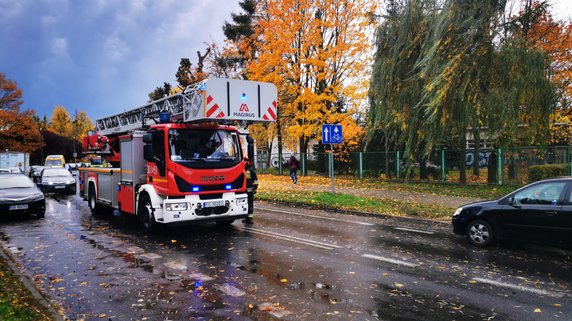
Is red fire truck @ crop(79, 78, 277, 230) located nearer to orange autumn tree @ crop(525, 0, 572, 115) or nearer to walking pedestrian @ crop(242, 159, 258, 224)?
walking pedestrian @ crop(242, 159, 258, 224)

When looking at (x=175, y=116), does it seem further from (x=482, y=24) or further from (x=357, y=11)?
(x=357, y=11)

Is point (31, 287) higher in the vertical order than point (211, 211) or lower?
lower

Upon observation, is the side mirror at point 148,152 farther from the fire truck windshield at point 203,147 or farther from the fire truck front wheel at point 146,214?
the fire truck front wheel at point 146,214

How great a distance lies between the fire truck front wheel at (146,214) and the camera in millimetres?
9680

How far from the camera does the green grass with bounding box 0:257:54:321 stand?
4566 mm

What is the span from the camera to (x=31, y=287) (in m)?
5.75

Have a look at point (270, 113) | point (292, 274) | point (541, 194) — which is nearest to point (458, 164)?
point (270, 113)

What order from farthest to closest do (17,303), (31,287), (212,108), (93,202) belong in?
(93,202)
(212,108)
(31,287)
(17,303)

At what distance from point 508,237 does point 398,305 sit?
13.0 ft

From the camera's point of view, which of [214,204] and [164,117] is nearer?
[214,204]

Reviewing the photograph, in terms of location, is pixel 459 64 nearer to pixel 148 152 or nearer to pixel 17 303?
pixel 148 152

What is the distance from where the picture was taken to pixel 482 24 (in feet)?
48.1

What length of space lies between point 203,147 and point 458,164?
1480 centimetres

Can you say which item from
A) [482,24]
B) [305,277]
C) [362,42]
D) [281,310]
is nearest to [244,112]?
[305,277]
